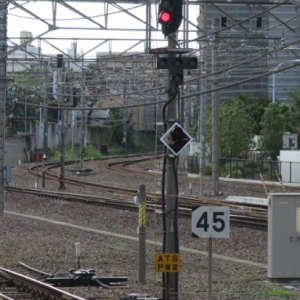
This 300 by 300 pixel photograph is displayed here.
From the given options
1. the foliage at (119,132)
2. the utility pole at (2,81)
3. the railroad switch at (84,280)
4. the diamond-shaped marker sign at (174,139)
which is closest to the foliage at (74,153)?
the foliage at (119,132)

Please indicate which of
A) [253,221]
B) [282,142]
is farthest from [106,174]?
[253,221]

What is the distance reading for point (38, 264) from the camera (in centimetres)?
1445

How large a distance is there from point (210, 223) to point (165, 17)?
2.76 m

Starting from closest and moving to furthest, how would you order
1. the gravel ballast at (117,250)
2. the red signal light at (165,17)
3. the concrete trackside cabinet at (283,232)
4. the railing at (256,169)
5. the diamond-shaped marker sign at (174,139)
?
the red signal light at (165,17)
the diamond-shaped marker sign at (174,139)
the gravel ballast at (117,250)
the concrete trackside cabinet at (283,232)
the railing at (256,169)

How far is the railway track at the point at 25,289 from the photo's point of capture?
1082 centimetres

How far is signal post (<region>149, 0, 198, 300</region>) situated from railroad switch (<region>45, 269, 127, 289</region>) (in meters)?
1.94

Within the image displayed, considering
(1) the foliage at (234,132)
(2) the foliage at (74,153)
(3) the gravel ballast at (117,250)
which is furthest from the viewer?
(2) the foliage at (74,153)

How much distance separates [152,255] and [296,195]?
4187 millimetres

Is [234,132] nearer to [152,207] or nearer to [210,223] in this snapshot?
[152,207]

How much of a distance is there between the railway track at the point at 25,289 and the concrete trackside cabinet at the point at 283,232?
4.09m

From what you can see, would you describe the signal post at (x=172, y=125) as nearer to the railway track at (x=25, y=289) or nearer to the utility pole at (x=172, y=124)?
the utility pole at (x=172, y=124)

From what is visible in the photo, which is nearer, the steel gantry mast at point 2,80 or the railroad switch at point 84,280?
the railroad switch at point 84,280

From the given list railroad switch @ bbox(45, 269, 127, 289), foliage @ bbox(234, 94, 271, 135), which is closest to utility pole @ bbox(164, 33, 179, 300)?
railroad switch @ bbox(45, 269, 127, 289)

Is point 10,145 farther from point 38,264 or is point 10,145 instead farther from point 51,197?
point 38,264
